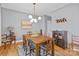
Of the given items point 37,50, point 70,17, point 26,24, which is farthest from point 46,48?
point 70,17

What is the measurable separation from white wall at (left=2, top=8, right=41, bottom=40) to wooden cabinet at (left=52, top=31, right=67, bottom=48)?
31cm

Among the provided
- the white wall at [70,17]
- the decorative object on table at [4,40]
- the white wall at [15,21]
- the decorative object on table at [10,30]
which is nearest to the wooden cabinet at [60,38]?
the white wall at [70,17]

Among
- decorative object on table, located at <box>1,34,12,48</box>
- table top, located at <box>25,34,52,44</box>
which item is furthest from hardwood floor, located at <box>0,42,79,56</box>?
table top, located at <box>25,34,52,44</box>

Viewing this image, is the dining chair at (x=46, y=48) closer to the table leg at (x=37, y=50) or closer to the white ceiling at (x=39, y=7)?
the table leg at (x=37, y=50)

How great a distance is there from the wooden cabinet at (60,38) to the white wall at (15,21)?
0.31m

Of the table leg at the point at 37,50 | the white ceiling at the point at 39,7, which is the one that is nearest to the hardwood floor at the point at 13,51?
the table leg at the point at 37,50

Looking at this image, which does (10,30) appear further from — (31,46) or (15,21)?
(31,46)

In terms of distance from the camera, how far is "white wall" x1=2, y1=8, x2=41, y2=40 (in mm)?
1828

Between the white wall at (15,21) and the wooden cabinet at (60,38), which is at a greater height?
the white wall at (15,21)

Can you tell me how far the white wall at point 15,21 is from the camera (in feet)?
6.00

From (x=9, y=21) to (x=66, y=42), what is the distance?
1032 mm

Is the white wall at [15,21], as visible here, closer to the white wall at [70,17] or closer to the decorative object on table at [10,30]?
the decorative object on table at [10,30]

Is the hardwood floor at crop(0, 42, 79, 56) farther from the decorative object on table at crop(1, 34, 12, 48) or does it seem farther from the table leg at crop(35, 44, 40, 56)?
the table leg at crop(35, 44, 40, 56)

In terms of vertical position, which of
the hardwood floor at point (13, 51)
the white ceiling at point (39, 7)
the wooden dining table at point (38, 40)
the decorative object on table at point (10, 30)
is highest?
the white ceiling at point (39, 7)
